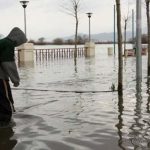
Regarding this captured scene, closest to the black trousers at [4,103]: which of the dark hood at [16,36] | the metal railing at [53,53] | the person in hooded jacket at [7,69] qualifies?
the person in hooded jacket at [7,69]

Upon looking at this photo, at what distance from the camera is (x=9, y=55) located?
8.69 metres

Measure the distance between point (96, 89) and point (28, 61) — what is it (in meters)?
23.9

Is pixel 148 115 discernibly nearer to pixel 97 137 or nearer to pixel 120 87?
pixel 97 137

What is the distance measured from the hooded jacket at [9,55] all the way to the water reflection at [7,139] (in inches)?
36.5

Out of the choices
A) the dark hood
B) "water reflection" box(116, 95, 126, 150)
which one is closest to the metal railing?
"water reflection" box(116, 95, 126, 150)

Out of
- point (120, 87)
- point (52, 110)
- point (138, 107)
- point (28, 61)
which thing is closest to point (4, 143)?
point (52, 110)

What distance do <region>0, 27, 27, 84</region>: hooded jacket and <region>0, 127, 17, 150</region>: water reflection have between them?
927mm

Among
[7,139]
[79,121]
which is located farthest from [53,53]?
[7,139]

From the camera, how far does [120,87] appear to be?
13.3m

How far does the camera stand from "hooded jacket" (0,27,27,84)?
8625mm

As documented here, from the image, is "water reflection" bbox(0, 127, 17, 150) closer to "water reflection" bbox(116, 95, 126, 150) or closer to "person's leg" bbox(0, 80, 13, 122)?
"person's leg" bbox(0, 80, 13, 122)

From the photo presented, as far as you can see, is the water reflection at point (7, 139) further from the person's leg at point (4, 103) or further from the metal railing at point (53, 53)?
the metal railing at point (53, 53)

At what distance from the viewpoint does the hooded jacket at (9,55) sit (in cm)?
862

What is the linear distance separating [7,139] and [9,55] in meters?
1.76
